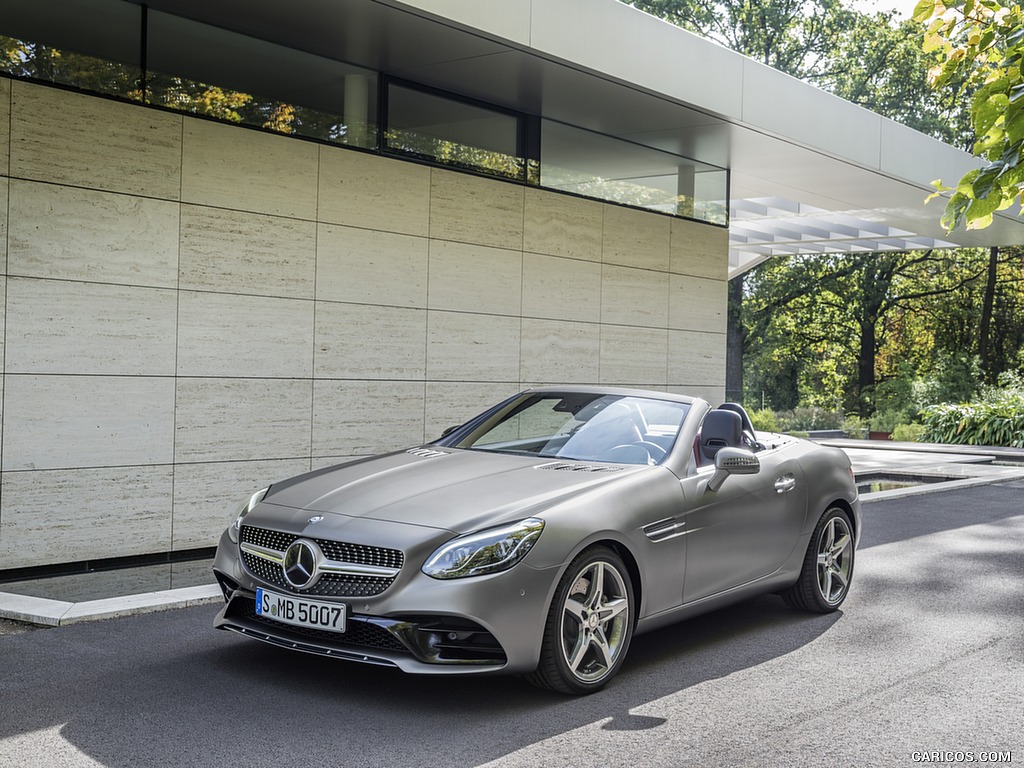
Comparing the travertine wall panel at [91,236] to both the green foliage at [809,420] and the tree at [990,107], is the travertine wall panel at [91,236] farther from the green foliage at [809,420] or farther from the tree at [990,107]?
the green foliage at [809,420]

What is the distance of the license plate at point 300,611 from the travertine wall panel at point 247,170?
4922mm

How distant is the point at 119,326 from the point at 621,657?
5.14m

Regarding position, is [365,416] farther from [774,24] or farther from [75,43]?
[774,24]

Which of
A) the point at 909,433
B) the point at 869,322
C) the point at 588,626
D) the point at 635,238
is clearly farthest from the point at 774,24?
the point at 588,626

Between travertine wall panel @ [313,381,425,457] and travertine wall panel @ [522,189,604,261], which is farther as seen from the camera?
travertine wall panel @ [522,189,604,261]

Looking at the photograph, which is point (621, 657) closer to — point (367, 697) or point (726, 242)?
point (367, 697)

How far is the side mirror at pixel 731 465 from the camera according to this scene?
614cm

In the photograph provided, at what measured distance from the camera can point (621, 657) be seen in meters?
5.45

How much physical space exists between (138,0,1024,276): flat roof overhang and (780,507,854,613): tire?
5.03 meters

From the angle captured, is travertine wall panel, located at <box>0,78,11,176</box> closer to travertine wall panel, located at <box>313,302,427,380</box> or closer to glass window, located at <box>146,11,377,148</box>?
glass window, located at <box>146,11,377,148</box>

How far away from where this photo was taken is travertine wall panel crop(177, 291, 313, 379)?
29.9 ft

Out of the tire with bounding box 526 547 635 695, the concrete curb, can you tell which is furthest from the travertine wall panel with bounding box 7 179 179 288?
the tire with bounding box 526 547 635 695

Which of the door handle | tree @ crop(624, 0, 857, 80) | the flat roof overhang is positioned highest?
tree @ crop(624, 0, 857, 80)

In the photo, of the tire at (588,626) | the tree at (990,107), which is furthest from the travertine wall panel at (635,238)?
the tire at (588,626)
